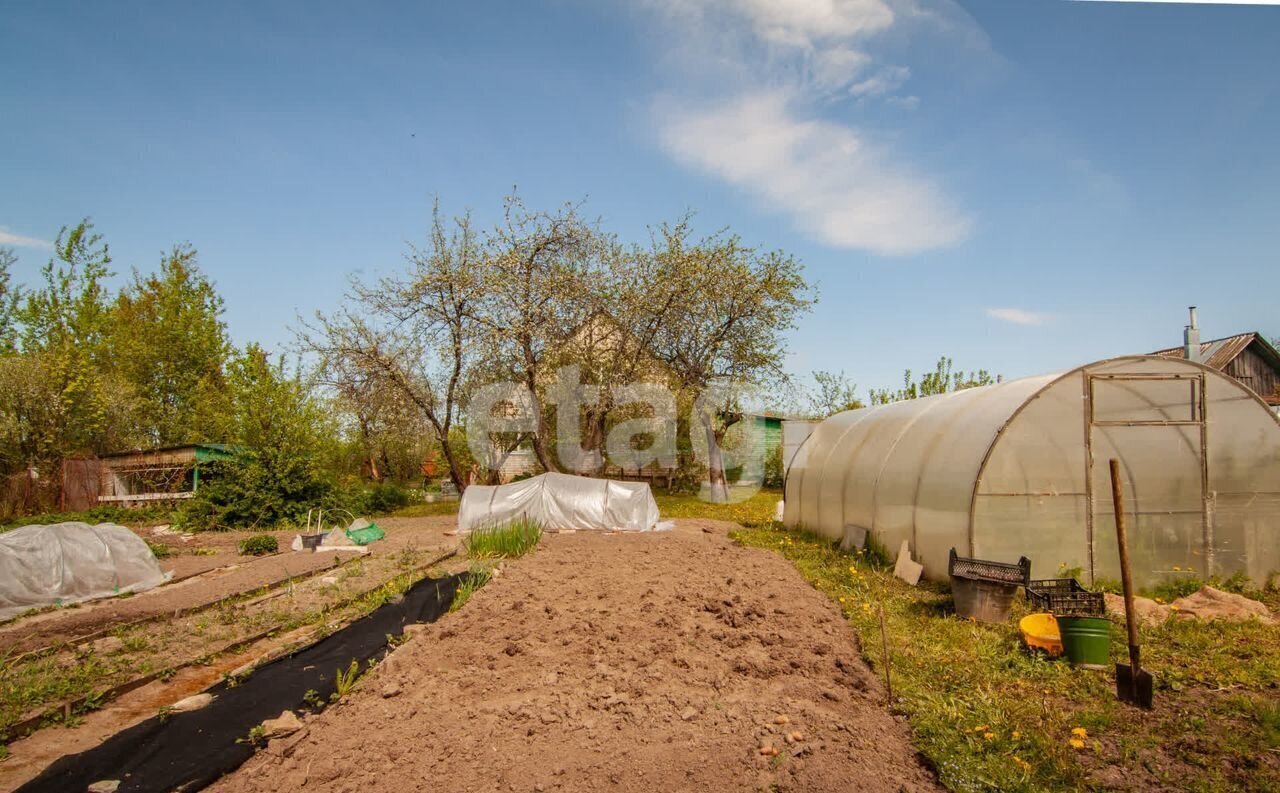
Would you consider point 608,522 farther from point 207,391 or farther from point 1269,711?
point 207,391

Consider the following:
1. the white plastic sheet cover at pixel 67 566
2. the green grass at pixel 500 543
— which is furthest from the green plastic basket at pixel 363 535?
the white plastic sheet cover at pixel 67 566

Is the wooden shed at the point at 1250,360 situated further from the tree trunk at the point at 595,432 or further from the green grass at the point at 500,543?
the green grass at the point at 500,543

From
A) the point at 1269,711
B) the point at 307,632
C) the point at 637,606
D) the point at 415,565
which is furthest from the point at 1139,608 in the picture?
the point at 415,565

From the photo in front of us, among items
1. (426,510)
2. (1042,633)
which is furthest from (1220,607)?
(426,510)

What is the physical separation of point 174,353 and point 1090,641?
3436cm

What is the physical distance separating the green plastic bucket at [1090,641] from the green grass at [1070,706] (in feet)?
0.39

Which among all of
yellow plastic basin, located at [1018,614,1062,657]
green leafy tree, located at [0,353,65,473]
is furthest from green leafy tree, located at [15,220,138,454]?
yellow plastic basin, located at [1018,614,1062,657]

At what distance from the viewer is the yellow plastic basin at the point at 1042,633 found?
20.2 feet

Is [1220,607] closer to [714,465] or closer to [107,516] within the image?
[714,465]

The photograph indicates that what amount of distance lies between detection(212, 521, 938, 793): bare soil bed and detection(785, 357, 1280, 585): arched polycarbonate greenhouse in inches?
95.5

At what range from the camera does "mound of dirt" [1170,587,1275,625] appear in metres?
7.26

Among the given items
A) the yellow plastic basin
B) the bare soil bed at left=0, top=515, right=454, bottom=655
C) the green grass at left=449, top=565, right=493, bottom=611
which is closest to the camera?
the yellow plastic basin

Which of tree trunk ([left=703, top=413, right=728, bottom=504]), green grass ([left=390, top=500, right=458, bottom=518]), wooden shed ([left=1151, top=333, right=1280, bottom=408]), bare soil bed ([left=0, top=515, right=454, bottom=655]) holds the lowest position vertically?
bare soil bed ([left=0, top=515, right=454, bottom=655])

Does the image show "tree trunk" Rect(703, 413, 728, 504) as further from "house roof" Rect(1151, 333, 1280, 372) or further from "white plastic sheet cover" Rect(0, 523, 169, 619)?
"white plastic sheet cover" Rect(0, 523, 169, 619)
